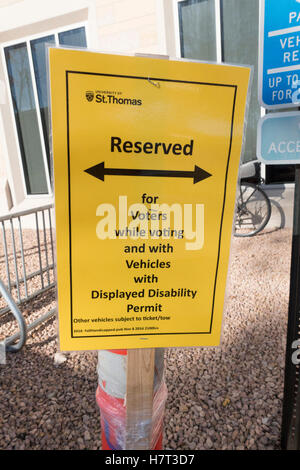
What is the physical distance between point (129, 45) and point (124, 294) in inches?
31.1

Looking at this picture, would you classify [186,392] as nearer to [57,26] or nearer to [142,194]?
[142,194]

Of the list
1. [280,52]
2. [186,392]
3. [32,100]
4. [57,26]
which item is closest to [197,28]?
[57,26]

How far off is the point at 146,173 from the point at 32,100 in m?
7.44

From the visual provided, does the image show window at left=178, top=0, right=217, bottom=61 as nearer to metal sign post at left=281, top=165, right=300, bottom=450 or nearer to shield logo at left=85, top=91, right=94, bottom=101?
metal sign post at left=281, top=165, right=300, bottom=450

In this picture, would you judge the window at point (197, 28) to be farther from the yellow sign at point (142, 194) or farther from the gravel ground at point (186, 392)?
the yellow sign at point (142, 194)

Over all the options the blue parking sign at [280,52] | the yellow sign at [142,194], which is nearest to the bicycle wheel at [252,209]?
the blue parking sign at [280,52]

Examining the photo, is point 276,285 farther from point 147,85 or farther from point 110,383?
point 147,85

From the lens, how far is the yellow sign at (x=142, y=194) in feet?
2.87

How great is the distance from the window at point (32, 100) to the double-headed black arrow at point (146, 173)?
21.7 feet

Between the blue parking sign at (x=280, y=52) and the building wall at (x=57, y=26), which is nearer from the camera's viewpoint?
the blue parking sign at (x=280, y=52)

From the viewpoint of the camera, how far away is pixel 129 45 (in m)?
1.04

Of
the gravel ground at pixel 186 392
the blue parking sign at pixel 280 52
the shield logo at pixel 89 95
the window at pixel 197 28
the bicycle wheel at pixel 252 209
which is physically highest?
the window at pixel 197 28

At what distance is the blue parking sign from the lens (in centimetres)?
122

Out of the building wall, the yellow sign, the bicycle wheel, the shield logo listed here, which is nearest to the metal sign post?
the yellow sign
